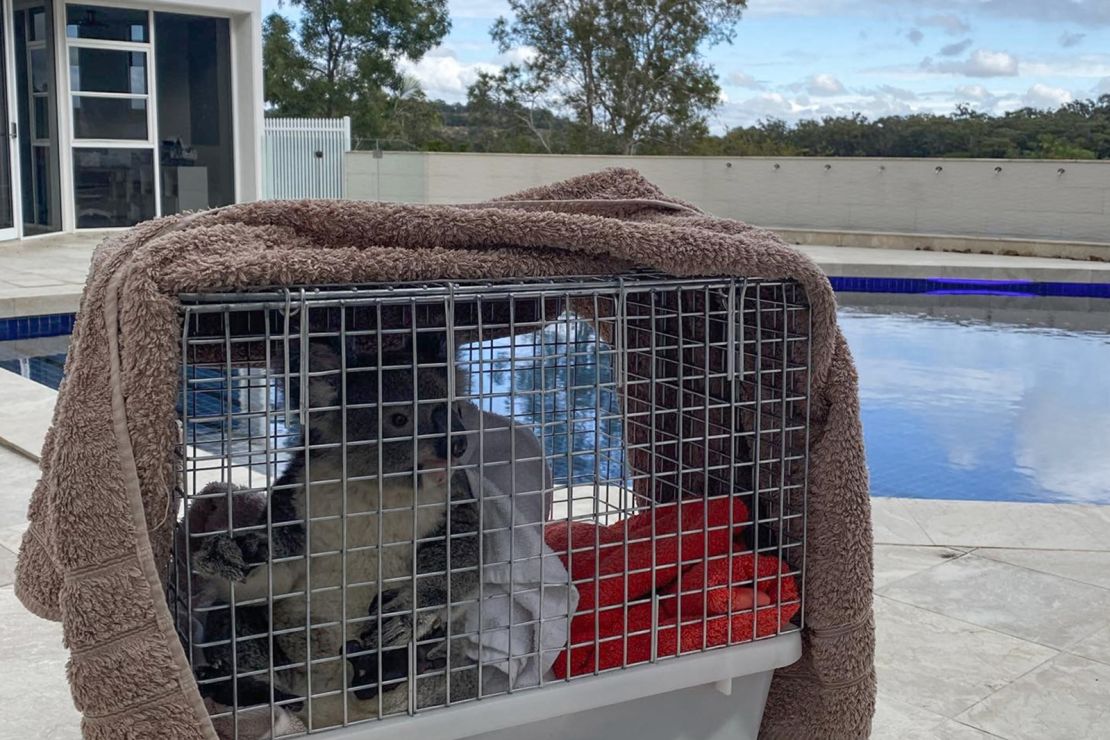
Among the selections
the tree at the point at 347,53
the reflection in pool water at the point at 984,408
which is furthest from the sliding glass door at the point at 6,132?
the tree at the point at 347,53

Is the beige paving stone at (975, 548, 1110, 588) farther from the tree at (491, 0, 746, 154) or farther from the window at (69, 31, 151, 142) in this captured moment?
the tree at (491, 0, 746, 154)

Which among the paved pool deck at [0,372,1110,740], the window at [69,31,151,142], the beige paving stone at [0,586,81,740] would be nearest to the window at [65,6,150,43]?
the window at [69,31,151,142]

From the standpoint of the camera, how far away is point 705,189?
1881cm

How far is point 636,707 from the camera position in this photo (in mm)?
1570

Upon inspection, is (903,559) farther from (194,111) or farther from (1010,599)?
(194,111)

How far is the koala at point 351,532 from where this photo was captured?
4.43ft

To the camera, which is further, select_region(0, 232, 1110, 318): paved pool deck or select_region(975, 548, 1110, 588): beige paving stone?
select_region(0, 232, 1110, 318): paved pool deck

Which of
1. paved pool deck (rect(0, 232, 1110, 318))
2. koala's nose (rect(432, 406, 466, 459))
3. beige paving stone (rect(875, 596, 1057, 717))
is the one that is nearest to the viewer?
koala's nose (rect(432, 406, 466, 459))

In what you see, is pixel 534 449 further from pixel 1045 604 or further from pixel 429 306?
pixel 1045 604

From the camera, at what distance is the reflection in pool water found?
4.92 meters

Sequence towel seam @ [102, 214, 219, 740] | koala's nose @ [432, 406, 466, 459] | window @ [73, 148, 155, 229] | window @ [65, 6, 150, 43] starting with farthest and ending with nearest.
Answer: window @ [73, 148, 155, 229] < window @ [65, 6, 150, 43] < koala's nose @ [432, 406, 466, 459] < towel seam @ [102, 214, 219, 740]

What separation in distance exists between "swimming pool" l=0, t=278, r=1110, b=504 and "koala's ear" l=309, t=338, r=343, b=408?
115 cm

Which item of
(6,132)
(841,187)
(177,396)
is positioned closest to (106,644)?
(177,396)

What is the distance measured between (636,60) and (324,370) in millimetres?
27266
